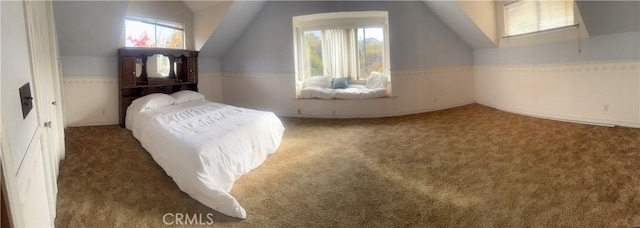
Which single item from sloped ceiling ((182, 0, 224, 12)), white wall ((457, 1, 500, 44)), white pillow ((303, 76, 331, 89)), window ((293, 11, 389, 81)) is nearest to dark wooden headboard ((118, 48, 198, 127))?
sloped ceiling ((182, 0, 224, 12))

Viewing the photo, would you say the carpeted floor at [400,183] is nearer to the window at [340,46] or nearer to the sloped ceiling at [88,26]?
the sloped ceiling at [88,26]

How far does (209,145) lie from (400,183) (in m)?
1.58

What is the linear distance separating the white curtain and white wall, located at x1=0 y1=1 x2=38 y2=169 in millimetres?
5374

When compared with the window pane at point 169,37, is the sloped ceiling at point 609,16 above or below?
below

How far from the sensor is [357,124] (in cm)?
536

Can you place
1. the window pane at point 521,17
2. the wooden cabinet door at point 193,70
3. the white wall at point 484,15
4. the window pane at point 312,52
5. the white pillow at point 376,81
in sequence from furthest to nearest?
the window pane at point 312,52, the white pillow at point 376,81, the wooden cabinet door at point 193,70, the white wall at point 484,15, the window pane at point 521,17

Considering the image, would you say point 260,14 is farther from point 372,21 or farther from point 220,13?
point 372,21

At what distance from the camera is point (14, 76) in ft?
4.33

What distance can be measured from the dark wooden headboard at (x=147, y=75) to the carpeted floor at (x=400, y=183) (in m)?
0.90

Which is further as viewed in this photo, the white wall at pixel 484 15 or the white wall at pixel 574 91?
the white wall at pixel 484 15

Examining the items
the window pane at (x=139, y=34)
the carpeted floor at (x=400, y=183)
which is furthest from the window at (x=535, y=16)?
the window pane at (x=139, y=34)

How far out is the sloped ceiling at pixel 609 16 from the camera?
3742 mm

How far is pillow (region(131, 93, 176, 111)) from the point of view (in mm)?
4508

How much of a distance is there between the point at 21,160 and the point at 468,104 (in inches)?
267
